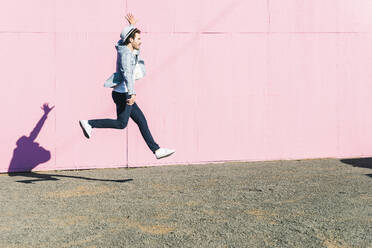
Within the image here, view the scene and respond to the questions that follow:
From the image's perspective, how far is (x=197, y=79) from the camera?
8023 millimetres

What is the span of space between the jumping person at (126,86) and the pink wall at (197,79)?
1.89 meters

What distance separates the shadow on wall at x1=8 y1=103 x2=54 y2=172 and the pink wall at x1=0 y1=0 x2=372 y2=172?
0.02 meters

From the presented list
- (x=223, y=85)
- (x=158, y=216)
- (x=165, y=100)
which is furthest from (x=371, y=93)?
(x=158, y=216)

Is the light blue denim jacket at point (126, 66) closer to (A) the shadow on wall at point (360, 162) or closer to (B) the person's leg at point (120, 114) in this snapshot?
(B) the person's leg at point (120, 114)

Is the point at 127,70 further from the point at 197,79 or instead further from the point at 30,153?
the point at 30,153

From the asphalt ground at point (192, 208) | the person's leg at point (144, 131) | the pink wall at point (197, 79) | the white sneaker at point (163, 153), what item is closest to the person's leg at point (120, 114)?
the person's leg at point (144, 131)

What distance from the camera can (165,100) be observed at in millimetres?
7984

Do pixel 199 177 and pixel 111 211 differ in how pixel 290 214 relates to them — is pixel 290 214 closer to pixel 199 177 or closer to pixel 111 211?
pixel 111 211

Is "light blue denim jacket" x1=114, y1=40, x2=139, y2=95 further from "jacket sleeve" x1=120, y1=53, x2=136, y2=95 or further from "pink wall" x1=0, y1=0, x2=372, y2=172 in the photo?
"pink wall" x1=0, y1=0, x2=372, y2=172

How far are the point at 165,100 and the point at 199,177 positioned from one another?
176 cm

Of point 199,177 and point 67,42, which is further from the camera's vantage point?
point 67,42

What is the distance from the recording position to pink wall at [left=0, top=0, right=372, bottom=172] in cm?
769

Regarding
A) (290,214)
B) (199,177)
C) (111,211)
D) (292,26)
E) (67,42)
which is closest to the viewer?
(290,214)

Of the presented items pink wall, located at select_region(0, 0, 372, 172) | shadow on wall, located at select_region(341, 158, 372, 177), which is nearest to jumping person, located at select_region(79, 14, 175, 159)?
pink wall, located at select_region(0, 0, 372, 172)
